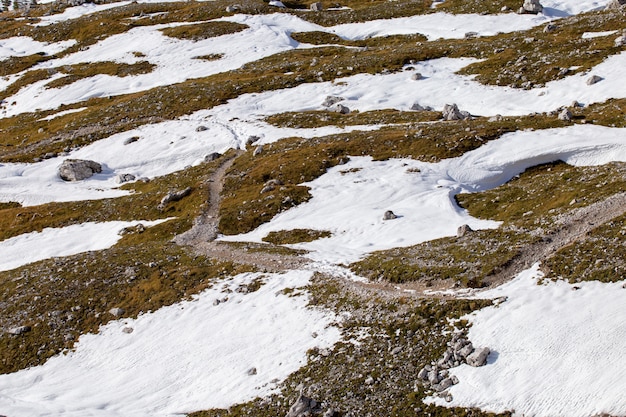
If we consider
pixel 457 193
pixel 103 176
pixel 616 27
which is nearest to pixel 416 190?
pixel 457 193

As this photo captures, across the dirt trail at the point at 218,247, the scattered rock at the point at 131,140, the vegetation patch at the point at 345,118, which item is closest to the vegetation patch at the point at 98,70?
the scattered rock at the point at 131,140

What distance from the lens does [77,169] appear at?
75.8m

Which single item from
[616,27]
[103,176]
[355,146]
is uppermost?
[616,27]

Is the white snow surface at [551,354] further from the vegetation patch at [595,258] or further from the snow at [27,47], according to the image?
the snow at [27,47]

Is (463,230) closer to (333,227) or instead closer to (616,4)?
(333,227)

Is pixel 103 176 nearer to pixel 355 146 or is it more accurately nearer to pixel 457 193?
pixel 355 146

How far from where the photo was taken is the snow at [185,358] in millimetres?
29438

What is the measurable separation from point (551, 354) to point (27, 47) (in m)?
142

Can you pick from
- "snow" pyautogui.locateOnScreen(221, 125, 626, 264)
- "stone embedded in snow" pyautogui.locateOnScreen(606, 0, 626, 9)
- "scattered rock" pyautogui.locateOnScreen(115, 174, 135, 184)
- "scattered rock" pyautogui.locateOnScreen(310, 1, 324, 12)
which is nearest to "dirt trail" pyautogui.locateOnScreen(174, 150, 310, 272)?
"snow" pyautogui.locateOnScreen(221, 125, 626, 264)

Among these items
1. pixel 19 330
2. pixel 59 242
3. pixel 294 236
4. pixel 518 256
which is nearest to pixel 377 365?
pixel 518 256

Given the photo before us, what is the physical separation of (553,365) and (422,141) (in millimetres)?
38383

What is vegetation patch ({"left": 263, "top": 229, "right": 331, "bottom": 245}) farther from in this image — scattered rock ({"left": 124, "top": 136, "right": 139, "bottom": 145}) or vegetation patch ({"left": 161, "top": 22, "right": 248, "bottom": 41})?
vegetation patch ({"left": 161, "top": 22, "right": 248, "bottom": 41})

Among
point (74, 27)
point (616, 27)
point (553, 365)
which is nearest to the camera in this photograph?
point (553, 365)

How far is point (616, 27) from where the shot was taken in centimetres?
7956
